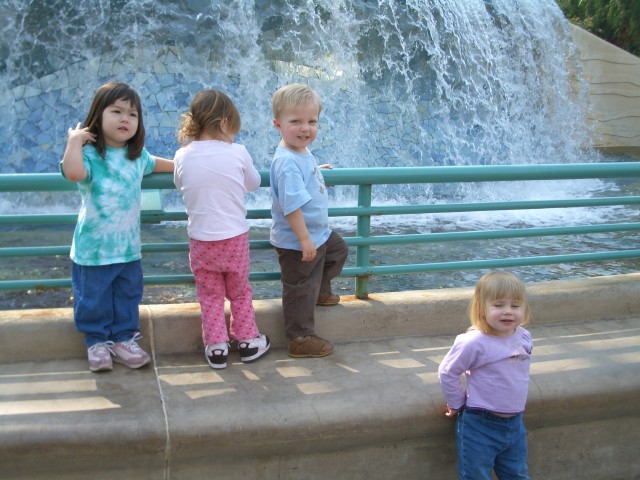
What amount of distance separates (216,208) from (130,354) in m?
0.76

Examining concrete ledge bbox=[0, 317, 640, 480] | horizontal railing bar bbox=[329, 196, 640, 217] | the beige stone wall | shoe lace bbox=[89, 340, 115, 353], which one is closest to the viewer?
concrete ledge bbox=[0, 317, 640, 480]

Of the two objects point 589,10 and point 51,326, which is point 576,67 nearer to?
point 589,10

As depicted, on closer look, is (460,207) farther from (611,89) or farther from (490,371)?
(611,89)

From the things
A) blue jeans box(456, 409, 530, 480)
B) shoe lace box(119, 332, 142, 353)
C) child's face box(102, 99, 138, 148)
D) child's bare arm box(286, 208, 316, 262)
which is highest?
child's face box(102, 99, 138, 148)

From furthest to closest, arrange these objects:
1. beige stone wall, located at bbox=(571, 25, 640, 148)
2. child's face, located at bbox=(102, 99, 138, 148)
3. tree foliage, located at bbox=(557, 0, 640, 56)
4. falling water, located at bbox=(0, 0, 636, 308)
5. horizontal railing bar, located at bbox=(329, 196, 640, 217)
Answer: tree foliage, located at bbox=(557, 0, 640, 56) < beige stone wall, located at bbox=(571, 25, 640, 148) < falling water, located at bbox=(0, 0, 636, 308) < horizontal railing bar, located at bbox=(329, 196, 640, 217) < child's face, located at bbox=(102, 99, 138, 148)

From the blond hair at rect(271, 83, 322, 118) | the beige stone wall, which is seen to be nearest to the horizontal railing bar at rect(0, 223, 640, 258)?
the blond hair at rect(271, 83, 322, 118)

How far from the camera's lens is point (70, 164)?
2941 millimetres

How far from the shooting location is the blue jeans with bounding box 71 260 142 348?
3.15 m

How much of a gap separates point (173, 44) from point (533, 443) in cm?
844

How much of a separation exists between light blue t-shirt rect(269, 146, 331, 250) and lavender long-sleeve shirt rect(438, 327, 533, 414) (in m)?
0.91

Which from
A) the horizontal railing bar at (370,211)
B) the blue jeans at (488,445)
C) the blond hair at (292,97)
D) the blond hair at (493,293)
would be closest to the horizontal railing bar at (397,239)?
the horizontal railing bar at (370,211)

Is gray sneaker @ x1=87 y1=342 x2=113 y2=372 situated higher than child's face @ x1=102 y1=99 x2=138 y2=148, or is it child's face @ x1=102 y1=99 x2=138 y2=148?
child's face @ x1=102 y1=99 x2=138 y2=148

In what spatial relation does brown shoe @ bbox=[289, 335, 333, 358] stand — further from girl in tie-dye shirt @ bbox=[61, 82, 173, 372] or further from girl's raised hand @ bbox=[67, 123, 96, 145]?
girl's raised hand @ bbox=[67, 123, 96, 145]

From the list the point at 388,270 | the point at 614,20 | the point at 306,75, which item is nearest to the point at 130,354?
the point at 388,270
